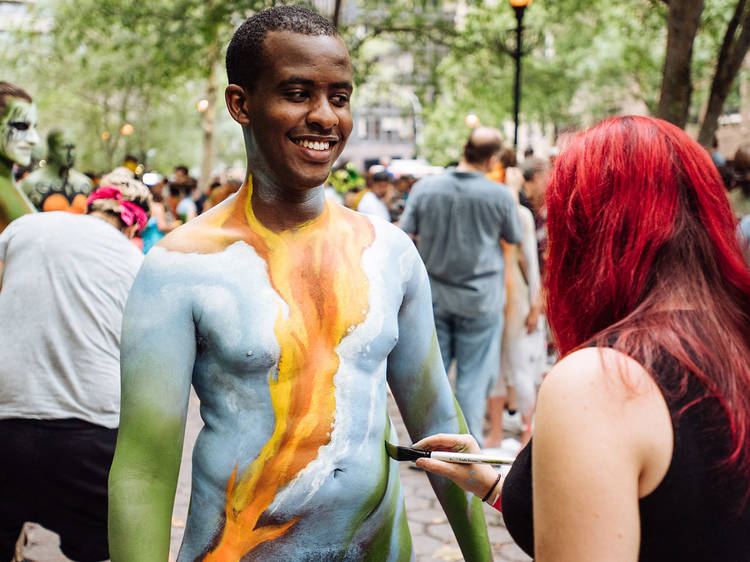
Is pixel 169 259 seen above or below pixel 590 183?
below

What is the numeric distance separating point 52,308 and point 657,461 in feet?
8.75

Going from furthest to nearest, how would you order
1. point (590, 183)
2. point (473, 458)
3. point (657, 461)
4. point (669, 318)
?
point (473, 458)
point (590, 183)
point (669, 318)
point (657, 461)

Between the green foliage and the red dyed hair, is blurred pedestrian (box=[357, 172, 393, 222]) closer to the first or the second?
the green foliage

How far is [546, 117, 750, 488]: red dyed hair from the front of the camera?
4.99 ft

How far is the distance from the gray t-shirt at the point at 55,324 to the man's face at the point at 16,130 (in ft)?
3.55

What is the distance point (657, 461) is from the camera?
56.1 inches

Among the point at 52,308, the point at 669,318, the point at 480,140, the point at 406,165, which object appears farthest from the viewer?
the point at 406,165

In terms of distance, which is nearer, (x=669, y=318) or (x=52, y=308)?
(x=669, y=318)

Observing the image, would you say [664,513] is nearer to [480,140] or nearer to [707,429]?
[707,429]

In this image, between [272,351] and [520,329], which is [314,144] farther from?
[520,329]

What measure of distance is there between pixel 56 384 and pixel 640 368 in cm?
262

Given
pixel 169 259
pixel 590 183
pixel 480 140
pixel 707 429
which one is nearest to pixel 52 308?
pixel 169 259

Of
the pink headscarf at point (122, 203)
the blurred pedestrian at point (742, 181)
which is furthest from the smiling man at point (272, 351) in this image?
the blurred pedestrian at point (742, 181)

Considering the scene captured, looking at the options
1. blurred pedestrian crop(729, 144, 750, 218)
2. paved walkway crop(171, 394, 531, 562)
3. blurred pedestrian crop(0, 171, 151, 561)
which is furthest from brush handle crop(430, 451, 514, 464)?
blurred pedestrian crop(729, 144, 750, 218)
